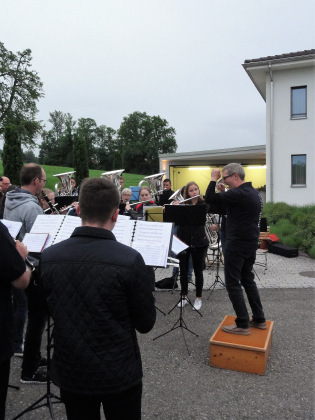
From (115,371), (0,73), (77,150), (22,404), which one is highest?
(0,73)

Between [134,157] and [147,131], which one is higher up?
[147,131]

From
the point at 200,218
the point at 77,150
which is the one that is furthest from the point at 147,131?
the point at 200,218

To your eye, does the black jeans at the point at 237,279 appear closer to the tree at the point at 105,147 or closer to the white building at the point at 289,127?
the white building at the point at 289,127

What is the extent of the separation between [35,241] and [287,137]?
14702 mm

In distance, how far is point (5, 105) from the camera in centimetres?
3419

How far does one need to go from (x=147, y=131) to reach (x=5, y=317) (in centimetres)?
6751

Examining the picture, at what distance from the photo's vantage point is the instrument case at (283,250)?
9.20 metres

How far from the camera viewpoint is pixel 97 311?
1.56 metres

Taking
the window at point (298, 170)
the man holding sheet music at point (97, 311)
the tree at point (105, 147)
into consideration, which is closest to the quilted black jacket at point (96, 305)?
the man holding sheet music at point (97, 311)

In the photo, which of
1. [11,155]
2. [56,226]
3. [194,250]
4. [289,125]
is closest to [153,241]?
[56,226]

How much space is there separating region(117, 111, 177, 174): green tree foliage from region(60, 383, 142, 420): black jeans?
60664 mm

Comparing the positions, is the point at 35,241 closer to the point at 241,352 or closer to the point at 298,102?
the point at 241,352

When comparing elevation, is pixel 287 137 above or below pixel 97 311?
above

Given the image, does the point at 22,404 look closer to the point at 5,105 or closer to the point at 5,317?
the point at 5,317
